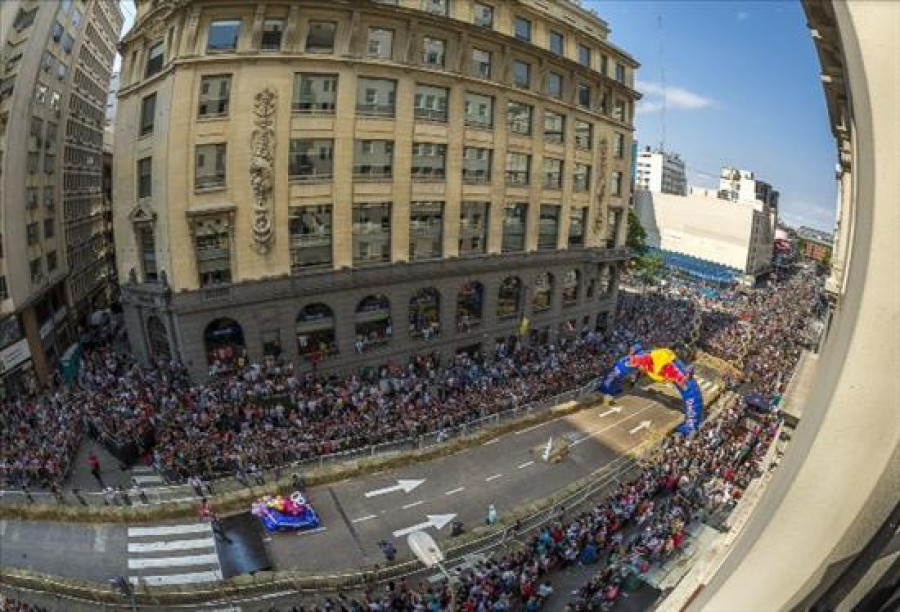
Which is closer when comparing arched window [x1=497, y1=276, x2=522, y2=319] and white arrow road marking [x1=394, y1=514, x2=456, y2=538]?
white arrow road marking [x1=394, y1=514, x2=456, y2=538]

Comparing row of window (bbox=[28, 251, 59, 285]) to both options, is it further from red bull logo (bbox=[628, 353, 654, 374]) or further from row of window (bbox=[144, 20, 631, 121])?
red bull logo (bbox=[628, 353, 654, 374])

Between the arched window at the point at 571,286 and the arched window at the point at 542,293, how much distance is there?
6.43 feet

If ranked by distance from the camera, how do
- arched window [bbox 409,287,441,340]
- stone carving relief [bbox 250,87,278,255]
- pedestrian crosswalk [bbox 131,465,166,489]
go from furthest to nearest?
1. arched window [bbox 409,287,441,340]
2. stone carving relief [bbox 250,87,278,255]
3. pedestrian crosswalk [bbox 131,465,166,489]

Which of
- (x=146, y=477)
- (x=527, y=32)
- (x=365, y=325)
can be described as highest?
(x=527, y=32)

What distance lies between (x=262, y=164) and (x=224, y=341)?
35.1 feet

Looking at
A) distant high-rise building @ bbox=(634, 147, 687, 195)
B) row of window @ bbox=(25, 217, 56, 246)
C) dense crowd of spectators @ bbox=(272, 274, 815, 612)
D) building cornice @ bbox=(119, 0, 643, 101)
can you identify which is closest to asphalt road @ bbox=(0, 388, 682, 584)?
dense crowd of spectators @ bbox=(272, 274, 815, 612)

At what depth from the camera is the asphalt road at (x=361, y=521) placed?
20734 mm

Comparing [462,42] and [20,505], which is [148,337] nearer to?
[20,505]

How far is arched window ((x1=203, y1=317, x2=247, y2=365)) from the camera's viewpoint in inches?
1218

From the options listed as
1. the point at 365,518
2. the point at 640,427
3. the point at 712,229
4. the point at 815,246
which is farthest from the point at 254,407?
the point at 815,246

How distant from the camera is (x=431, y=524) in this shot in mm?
23359

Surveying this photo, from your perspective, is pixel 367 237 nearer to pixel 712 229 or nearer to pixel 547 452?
pixel 547 452

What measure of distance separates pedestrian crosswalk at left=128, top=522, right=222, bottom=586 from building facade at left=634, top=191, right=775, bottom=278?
332 feet

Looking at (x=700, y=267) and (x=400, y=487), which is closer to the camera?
(x=400, y=487)
